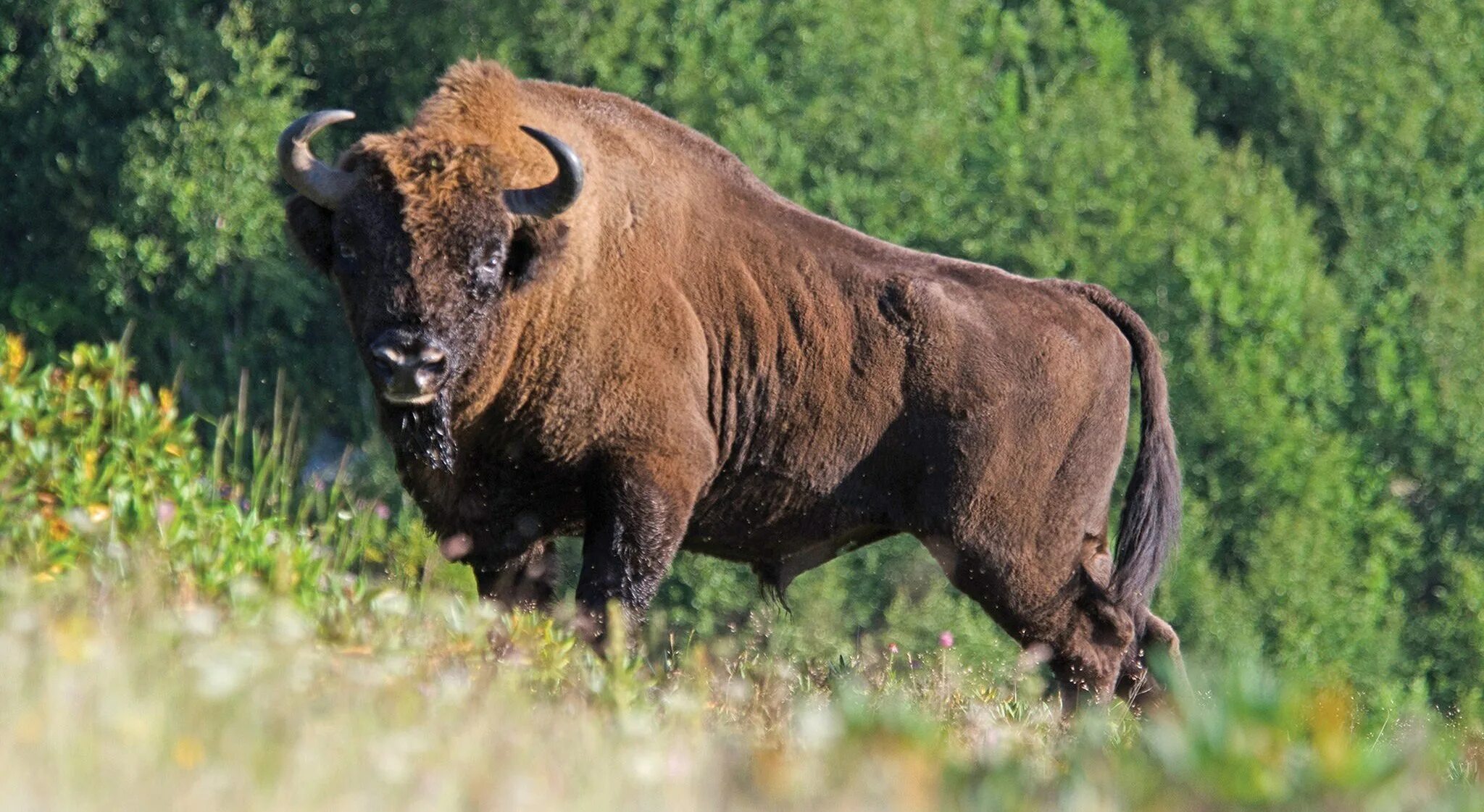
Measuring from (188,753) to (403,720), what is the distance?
19.4 inches

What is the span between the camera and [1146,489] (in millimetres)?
8508

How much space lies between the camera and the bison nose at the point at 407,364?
655cm

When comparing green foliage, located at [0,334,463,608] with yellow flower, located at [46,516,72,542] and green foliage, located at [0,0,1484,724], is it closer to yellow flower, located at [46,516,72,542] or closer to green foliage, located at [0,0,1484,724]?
yellow flower, located at [46,516,72,542]

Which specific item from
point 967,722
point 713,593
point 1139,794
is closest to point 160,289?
point 713,593

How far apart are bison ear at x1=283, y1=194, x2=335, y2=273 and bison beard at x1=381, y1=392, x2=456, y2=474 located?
2.02 feet

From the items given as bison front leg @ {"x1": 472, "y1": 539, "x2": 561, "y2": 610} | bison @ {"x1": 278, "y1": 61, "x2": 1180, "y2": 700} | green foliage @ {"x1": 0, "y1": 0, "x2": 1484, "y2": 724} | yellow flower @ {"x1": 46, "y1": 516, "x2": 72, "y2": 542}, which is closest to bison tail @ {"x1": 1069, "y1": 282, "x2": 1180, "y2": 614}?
bison @ {"x1": 278, "y1": 61, "x2": 1180, "y2": 700}

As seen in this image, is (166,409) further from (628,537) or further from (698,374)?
(698,374)

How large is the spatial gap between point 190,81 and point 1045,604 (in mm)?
20876

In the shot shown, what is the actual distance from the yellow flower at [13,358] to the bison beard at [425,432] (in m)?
1.25

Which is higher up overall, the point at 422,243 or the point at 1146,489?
the point at 422,243

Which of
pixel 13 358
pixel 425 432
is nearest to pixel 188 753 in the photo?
pixel 13 358

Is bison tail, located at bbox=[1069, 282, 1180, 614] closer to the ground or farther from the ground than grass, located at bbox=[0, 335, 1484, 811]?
closer to the ground

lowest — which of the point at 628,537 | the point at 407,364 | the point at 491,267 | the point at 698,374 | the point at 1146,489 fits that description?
the point at 1146,489

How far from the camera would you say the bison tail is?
330 inches
